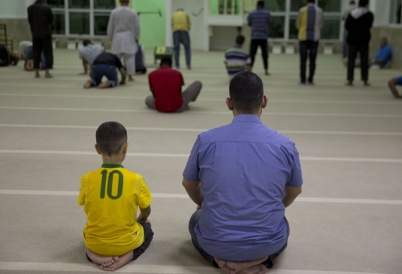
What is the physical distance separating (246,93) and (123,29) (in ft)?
26.9

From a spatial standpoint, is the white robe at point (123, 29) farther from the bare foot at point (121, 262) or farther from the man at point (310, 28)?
the bare foot at point (121, 262)

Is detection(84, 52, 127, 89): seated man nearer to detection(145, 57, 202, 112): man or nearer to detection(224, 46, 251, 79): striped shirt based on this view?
detection(224, 46, 251, 79): striped shirt

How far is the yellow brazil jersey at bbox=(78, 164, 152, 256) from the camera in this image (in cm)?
271

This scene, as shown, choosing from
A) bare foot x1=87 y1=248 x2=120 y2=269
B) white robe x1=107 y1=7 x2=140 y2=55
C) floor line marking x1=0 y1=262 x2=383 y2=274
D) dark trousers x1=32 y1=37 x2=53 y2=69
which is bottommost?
floor line marking x1=0 y1=262 x2=383 y2=274

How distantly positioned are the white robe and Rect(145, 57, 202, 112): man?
3218 mm

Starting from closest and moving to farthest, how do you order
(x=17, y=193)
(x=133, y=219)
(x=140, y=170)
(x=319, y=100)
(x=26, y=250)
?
(x=133, y=219)
(x=26, y=250)
(x=17, y=193)
(x=140, y=170)
(x=319, y=100)

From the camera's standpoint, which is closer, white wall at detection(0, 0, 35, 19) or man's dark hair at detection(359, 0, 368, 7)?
man's dark hair at detection(359, 0, 368, 7)

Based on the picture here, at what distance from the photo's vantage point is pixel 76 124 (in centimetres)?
654

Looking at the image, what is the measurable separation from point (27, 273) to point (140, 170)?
6.48ft

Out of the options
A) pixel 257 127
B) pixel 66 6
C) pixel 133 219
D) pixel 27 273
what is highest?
pixel 66 6

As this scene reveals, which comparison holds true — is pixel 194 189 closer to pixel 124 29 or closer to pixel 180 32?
pixel 124 29

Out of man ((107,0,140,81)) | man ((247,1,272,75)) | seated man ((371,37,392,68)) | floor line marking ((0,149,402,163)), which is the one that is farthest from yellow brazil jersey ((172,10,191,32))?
floor line marking ((0,149,402,163))

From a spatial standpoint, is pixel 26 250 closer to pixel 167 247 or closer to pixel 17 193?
pixel 167 247

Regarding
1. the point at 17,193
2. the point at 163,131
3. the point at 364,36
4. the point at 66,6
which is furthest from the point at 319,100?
the point at 66,6
